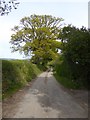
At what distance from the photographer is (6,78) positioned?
20.3 meters

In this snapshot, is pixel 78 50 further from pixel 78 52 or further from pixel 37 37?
pixel 37 37

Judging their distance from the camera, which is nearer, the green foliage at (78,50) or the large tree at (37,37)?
the green foliage at (78,50)

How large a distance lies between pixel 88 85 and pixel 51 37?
37182mm

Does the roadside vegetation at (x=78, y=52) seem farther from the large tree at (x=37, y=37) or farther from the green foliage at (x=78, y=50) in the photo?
the large tree at (x=37, y=37)

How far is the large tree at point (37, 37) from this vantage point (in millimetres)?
58562

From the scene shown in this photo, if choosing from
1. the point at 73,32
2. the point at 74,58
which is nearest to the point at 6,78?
the point at 74,58

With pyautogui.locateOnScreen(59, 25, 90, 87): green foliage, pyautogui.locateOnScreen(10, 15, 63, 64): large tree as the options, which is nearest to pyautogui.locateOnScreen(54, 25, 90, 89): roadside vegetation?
pyautogui.locateOnScreen(59, 25, 90, 87): green foliage

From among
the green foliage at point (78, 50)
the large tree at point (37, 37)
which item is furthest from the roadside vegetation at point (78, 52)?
the large tree at point (37, 37)

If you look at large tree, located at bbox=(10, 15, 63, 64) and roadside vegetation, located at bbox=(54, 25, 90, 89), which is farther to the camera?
Answer: large tree, located at bbox=(10, 15, 63, 64)

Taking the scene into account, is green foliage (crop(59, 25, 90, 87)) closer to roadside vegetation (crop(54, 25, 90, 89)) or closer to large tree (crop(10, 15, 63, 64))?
roadside vegetation (crop(54, 25, 90, 89))

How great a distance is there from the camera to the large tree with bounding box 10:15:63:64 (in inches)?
2306

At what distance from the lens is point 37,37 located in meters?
60.0

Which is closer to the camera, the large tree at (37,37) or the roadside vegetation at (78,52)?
the roadside vegetation at (78,52)

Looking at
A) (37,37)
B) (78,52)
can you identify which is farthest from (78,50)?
(37,37)
